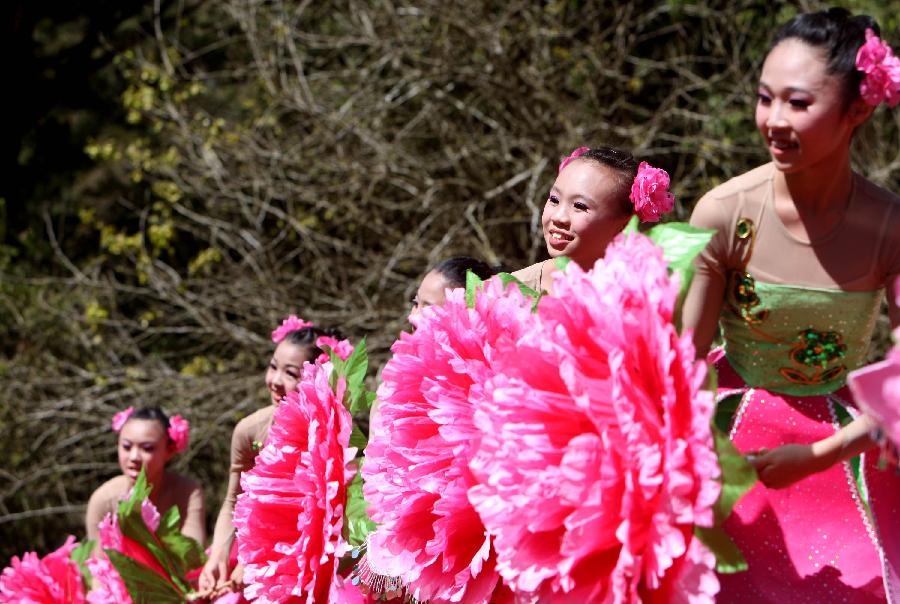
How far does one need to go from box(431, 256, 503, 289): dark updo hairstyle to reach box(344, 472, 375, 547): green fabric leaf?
0.75m

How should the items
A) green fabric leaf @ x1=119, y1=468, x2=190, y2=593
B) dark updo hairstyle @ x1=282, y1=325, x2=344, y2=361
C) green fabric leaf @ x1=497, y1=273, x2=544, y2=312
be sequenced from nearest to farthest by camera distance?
1. green fabric leaf @ x1=497, y1=273, x2=544, y2=312
2. green fabric leaf @ x1=119, y1=468, x2=190, y2=593
3. dark updo hairstyle @ x1=282, y1=325, x2=344, y2=361

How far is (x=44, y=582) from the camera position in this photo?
14.1ft

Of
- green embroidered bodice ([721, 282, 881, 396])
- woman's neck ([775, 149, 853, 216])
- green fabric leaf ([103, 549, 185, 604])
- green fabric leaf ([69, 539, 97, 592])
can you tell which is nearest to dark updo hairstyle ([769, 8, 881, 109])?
woman's neck ([775, 149, 853, 216])

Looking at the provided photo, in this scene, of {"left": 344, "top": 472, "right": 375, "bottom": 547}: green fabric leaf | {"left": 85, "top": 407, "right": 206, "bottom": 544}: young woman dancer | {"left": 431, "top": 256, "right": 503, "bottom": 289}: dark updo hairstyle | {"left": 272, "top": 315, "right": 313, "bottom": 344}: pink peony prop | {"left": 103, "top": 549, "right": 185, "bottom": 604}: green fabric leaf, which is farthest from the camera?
{"left": 85, "top": 407, "right": 206, "bottom": 544}: young woman dancer

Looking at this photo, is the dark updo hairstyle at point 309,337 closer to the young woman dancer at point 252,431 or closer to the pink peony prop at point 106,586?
the young woman dancer at point 252,431

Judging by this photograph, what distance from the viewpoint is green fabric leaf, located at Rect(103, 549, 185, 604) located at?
11.4ft

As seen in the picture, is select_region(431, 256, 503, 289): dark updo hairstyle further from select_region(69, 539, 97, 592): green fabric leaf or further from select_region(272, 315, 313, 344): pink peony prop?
select_region(69, 539, 97, 592): green fabric leaf

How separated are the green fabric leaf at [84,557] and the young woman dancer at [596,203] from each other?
2.33m

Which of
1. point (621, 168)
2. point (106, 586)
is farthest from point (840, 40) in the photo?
point (106, 586)

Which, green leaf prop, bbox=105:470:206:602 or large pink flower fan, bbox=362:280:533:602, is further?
green leaf prop, bbox=105:470:206:602

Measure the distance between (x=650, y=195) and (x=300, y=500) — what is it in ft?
3.52

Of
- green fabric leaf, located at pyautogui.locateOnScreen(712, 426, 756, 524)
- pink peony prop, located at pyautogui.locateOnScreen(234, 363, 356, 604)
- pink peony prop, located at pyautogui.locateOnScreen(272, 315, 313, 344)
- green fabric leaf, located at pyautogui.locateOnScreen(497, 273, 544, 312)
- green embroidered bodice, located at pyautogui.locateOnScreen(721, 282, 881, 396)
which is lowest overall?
pink peony prop, located at pyautogui.locateOnScreen(272, 315, 313, 344)

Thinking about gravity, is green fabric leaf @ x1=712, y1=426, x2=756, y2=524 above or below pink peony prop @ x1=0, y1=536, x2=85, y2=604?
above

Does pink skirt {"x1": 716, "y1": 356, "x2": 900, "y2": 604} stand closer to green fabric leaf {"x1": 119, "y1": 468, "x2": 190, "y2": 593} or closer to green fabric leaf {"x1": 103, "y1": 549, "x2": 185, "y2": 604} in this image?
green fabric leaf {"x1": 103, "y1": 549, "x2": 185, "y2": 604}
